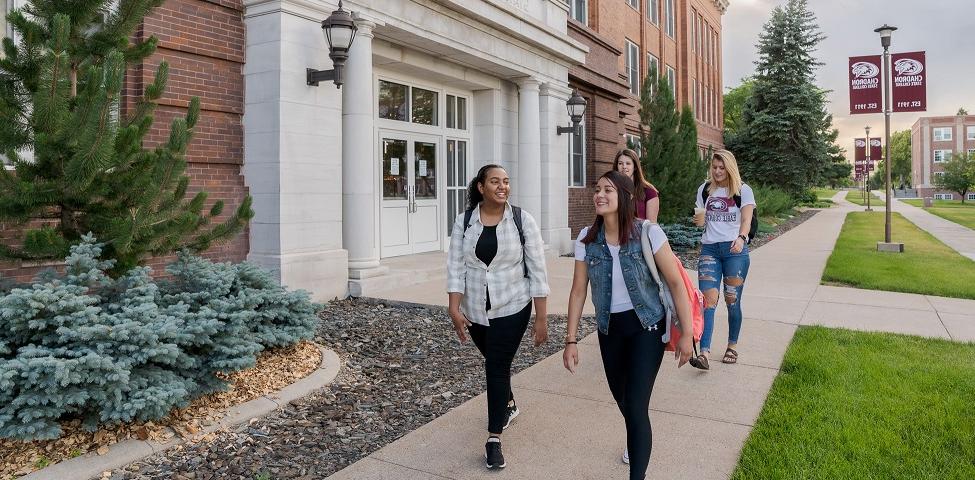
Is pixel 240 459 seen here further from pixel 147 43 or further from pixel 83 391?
pixel 147 43

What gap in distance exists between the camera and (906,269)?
40.2 ft

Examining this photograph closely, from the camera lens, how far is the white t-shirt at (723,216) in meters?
5.71

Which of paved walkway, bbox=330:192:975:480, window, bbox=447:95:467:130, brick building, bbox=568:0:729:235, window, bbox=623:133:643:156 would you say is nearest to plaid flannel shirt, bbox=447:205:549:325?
paved walkway, bbox=330:192:975:480

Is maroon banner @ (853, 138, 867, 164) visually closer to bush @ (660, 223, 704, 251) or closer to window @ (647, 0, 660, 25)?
window @ (647, 0, 660, 25)

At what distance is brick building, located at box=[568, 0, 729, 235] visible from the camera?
55.7ft

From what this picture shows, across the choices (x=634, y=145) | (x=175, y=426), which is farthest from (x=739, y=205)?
(x=634, y=145)

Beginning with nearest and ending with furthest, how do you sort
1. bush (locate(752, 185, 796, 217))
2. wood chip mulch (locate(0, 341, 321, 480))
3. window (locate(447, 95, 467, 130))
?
wood chip mulch (locate(0, 341, 321, 480))
window (locate(447, 95, 467, 130))
bush (locate(752, 185, 796, 217))

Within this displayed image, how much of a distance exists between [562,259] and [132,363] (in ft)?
36.0

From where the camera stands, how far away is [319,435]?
430 cm

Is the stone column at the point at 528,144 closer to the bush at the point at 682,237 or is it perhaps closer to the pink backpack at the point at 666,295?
the bush at the point at 682,237

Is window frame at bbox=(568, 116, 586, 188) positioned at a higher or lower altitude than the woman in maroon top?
higher

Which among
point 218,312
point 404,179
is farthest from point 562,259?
point 218,312

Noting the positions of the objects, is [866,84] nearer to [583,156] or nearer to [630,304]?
[583,156]

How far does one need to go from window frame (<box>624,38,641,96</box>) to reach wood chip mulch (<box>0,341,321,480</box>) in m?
20.4
